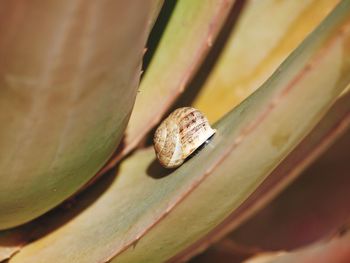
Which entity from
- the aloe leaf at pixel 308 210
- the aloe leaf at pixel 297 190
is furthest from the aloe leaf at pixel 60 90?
the aloe leaf at pixel 308 210

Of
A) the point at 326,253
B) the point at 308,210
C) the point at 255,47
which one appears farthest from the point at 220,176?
the point at 308,210

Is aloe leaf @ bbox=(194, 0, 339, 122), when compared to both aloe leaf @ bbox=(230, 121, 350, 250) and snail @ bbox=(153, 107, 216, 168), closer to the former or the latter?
snail @ bbox=(153, 107, 216, 168)

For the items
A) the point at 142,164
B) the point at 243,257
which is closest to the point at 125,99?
the point at 142,164

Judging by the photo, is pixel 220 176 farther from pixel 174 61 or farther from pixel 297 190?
pixel 297 190

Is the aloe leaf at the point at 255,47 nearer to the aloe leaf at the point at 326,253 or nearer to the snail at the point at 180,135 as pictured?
the snail at the point at 180,135

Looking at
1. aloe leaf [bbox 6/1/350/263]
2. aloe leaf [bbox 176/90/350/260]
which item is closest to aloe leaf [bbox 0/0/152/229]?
aloe leaf [bbox 6/1/350/263]

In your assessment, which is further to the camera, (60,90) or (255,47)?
(255,47)
